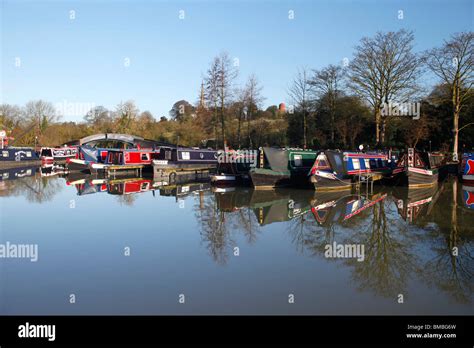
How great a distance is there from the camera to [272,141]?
152 ft

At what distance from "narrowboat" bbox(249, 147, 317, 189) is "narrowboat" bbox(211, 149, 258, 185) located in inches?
55.4

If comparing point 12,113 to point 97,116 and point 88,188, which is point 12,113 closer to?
point 97,116

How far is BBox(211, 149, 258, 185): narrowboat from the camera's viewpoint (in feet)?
74.2

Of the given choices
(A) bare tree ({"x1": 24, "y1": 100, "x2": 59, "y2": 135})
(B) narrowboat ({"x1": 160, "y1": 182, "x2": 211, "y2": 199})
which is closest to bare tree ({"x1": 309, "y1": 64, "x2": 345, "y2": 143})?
(B) narrowboat ({"x1": 160, "y1": 182, "x2": 211, "y2": 199})

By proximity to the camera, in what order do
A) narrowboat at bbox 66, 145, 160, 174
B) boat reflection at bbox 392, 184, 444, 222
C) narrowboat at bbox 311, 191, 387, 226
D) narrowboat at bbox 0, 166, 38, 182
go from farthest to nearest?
narrowboat at bbox 66, 145, 160, 174 < narrowboat at bbox 0, 166, 38, 182 < boat reflection at bbox 392, 184, 444, 222 < narrowboat at bbox 311, 191, 387, 226

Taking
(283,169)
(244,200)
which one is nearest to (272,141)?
(283,169)

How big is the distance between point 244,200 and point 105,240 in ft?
26.0

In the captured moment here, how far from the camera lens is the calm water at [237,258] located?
21.4ft

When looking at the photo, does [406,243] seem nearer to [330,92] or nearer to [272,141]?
[330,92]

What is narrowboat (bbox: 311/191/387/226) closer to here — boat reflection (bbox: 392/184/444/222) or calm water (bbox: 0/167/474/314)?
calm water (bbox: 0/167/474/314)

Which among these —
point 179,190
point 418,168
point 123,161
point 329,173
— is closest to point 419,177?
point 418,168

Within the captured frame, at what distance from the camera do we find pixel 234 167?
75.9 feet

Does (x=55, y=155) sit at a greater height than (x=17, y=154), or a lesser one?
lesser

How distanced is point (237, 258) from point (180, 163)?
20.5 metres
